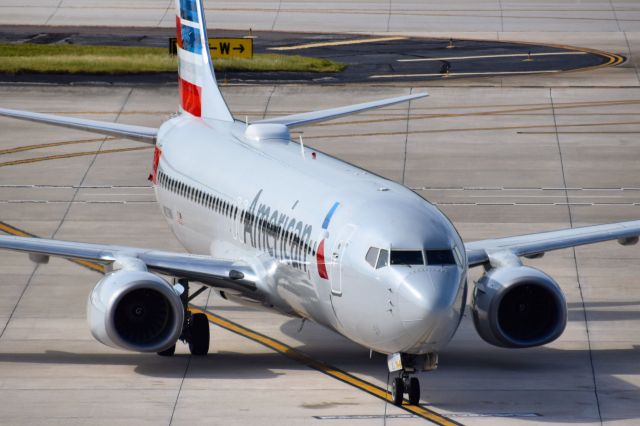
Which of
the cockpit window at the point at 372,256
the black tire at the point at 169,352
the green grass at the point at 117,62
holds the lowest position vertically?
the green grass at the point at 117,62

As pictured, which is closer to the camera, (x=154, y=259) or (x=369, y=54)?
(x=154, y=259)

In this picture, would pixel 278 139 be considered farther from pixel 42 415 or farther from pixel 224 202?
pixel 42 415

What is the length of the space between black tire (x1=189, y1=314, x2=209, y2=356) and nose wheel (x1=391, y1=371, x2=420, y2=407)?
561 centimetres

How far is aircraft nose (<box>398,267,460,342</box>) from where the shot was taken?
83.5ft

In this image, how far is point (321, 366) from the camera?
101 ft

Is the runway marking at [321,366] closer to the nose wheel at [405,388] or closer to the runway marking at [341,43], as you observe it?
the nose wheel at [405,388]

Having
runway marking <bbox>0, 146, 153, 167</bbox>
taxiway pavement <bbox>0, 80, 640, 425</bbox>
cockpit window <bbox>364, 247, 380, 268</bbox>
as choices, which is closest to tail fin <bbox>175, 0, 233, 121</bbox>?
taxiway pavement <bbox>0, 80, 640, 425</bbox>

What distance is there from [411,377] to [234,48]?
4017 cm

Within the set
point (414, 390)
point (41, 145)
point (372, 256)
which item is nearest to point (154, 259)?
point (372, 256)

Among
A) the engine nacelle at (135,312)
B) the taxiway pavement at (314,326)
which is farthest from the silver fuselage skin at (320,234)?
the engine nacelle at (135,312)

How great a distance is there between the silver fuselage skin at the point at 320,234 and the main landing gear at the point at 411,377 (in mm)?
437

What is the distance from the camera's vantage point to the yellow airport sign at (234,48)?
65500mm

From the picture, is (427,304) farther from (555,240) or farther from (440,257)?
(555,240)

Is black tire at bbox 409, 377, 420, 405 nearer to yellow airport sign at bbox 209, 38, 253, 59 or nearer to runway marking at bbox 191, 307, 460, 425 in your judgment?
runway marking at bbox 191, 307, 460, 425
